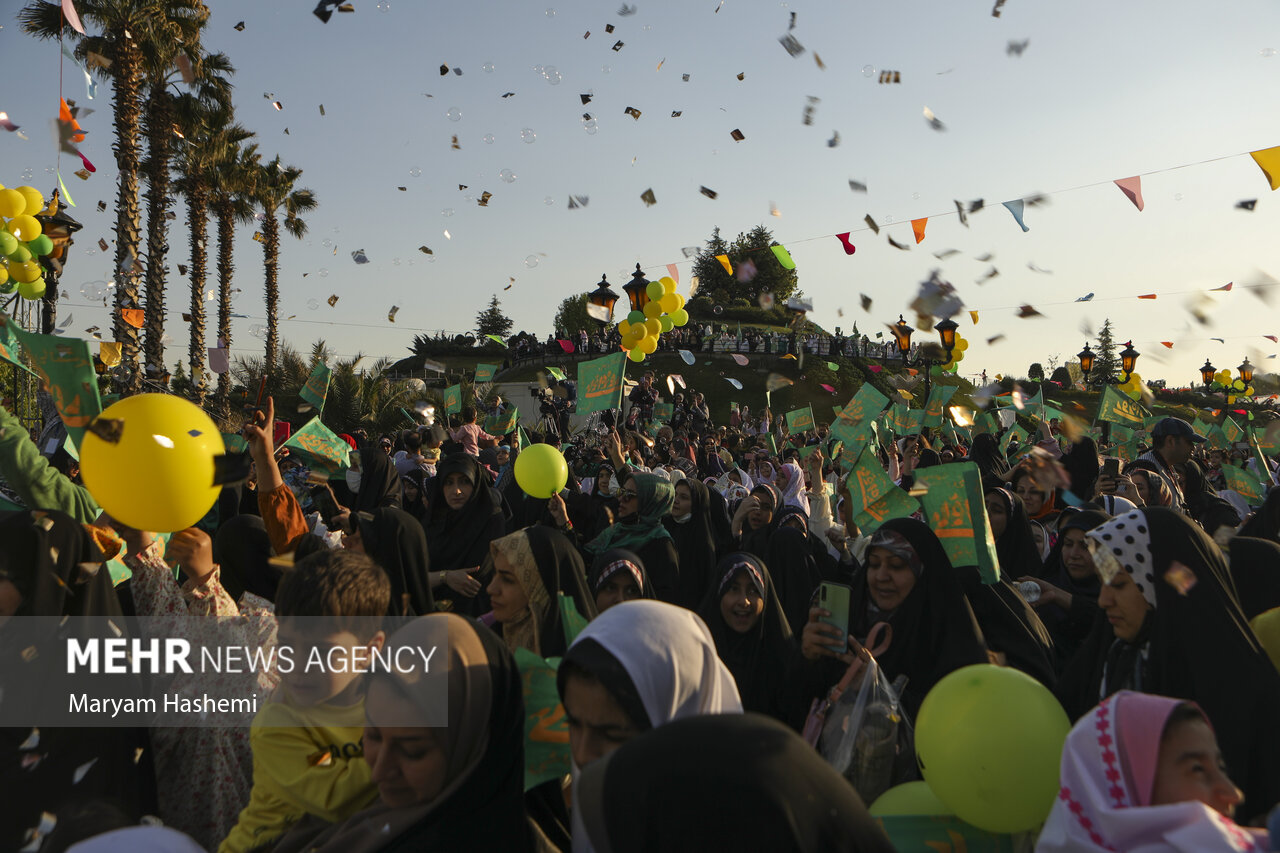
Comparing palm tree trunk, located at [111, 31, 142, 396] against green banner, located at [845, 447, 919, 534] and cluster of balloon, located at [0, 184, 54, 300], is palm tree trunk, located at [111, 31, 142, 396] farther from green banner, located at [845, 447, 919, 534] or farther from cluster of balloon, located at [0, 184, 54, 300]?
green banner, located at [845, 447, 919, 534]

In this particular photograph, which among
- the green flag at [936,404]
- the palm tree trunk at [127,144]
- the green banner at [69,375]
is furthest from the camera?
the palm tree trunk at [127,144]

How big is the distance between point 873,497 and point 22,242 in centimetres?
742

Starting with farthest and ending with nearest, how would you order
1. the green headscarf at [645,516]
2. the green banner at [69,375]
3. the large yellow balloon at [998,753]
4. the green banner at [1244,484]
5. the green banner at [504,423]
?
the green banner at [504,423] < the green banner at [1244,484] < the green headscarf at [645,516] < the green banner at [69,375] < the large yellow balloon at [998,753]

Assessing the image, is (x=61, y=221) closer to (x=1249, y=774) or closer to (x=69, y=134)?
(x=69, y=134)

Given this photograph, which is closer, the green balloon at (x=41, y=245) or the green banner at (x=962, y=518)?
the green banner at (x=962, y=518)

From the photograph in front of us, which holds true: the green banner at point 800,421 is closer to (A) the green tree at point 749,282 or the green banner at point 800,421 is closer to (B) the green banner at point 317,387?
(B) the green banner at point 317,387

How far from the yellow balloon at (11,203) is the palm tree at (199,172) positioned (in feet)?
29.7

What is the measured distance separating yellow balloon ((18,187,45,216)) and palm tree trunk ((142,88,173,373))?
8623 millimetres

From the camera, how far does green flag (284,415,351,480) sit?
5.83 m

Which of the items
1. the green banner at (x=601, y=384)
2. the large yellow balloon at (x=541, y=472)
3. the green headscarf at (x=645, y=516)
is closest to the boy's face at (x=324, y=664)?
the green headscarf at (x=645, y=516)

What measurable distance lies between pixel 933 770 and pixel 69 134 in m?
6.12

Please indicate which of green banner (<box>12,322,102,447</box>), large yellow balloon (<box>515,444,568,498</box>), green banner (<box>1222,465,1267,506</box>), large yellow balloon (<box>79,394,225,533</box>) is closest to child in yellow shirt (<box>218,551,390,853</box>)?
large yellow balloon (<box>79,394,225,533</box>)

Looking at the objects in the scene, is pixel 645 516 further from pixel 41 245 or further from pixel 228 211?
pixel 228 211

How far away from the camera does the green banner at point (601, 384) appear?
850 centimetres
